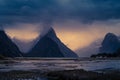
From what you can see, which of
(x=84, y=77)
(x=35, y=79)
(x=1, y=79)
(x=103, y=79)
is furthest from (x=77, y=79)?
(x=1, y=79)

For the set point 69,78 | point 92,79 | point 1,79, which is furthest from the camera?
point 1,79

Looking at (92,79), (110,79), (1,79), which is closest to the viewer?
(110,79)

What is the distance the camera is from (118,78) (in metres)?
49.8

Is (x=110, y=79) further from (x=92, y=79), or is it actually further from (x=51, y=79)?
(x=51, y=79)

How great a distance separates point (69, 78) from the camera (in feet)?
190

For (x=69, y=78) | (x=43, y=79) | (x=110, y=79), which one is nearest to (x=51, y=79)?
(x=43, y=79)

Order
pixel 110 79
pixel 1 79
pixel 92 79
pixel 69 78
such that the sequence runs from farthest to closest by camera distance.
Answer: pixel 1 79 → pixel 69 78 → pixel 92 79 → pixel 110 79

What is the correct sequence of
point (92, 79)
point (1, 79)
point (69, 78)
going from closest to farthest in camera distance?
1. point (92, 79)
2. point (69, 78)
3. point (1, 79)

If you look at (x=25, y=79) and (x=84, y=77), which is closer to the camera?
(x=84, y=77)

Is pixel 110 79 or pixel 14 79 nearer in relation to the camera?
pixel 110 79

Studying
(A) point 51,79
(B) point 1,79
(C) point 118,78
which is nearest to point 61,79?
(A) point 51,79

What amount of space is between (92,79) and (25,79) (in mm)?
15128

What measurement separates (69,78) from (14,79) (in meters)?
11.1

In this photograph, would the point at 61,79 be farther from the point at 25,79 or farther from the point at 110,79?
the point at 110,79
